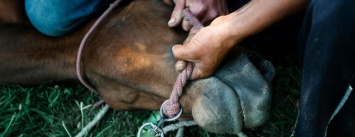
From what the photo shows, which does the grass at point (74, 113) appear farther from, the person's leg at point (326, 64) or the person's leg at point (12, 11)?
the person's leg at point (326, 64)

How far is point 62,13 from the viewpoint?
6.41 ft

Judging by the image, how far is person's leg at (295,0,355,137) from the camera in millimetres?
1192

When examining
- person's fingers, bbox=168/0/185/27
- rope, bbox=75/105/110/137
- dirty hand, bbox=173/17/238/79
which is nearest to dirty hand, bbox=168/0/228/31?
person's fingers, bbox=168/0/185/27

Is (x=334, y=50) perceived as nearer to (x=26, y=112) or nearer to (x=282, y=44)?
(x=282, y=44)

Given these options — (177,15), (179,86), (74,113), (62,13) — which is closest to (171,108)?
(179,86)

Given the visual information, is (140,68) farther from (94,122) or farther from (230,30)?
(94,122)

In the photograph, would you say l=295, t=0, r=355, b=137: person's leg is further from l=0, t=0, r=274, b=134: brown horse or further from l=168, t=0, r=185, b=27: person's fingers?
l=168, t=0, r=185, b=27: person's fingers

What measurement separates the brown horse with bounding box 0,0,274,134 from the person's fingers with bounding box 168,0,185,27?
32mm

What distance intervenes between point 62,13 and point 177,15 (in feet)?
1.69

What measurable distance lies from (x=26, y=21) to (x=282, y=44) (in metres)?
1.02

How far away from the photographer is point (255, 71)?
1450 millimetres

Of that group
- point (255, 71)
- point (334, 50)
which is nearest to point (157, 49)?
point (255, 71)

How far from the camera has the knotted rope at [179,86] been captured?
1529mm

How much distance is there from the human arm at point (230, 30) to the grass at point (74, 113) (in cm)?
61
